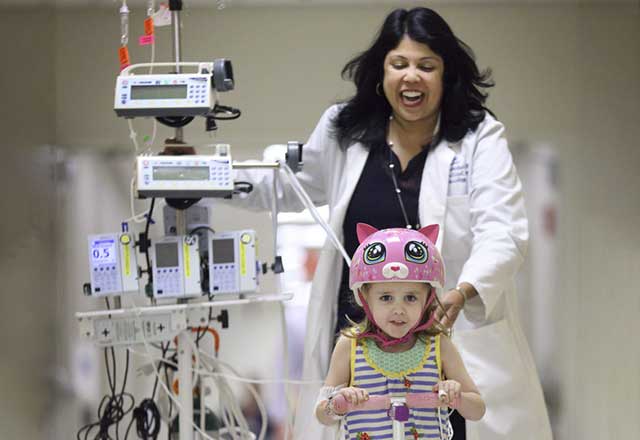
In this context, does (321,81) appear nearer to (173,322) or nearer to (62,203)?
(62,203)

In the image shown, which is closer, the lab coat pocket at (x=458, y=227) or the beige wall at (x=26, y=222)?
the lab coat pocket at (x=458, y=227)

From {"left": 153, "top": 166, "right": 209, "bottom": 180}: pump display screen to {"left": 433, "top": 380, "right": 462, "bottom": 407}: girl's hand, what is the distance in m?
0.92

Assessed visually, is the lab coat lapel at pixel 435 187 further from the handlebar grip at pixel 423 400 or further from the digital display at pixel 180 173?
the handlebar grip at pixel 423 400

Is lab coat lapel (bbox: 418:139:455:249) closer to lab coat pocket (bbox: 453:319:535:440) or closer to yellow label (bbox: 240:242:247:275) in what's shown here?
lab coat pocket (bbox: 453:319:535:440)

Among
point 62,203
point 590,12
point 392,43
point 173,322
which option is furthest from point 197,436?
point 590,12

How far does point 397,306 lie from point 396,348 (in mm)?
95

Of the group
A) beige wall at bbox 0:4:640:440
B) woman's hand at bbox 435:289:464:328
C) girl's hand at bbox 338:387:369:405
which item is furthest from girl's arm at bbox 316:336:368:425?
beige wall at bbox 0:4:640:440

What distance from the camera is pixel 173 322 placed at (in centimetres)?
255

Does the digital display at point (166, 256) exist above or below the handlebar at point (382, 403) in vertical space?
above

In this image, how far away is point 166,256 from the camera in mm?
2512

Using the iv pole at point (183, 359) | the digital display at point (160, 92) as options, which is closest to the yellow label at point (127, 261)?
the iv pole at point (183, 359)

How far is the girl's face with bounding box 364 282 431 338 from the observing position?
73.2 inches

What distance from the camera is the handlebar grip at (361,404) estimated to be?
178 cm

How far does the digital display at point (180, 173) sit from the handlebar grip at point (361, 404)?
0.85m
